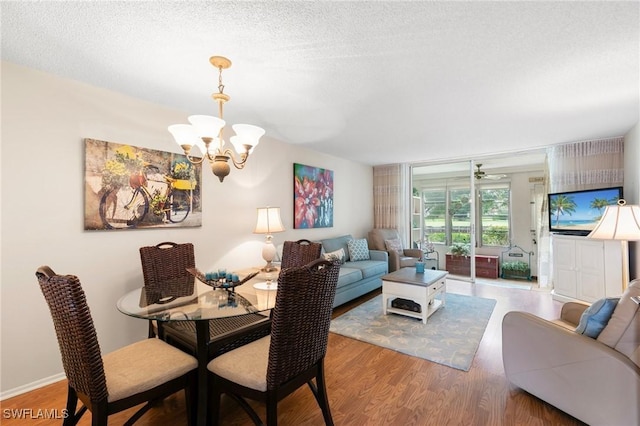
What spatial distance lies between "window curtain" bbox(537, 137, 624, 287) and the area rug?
150cm

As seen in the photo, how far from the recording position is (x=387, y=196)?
6270mm

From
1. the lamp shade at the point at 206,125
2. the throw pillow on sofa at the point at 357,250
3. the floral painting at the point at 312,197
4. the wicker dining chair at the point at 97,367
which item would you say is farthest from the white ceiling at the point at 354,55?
the throw pillow on sofa at the point at 357,250

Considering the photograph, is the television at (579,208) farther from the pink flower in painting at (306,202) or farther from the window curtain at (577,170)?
the pink flower in painting at (306,202)

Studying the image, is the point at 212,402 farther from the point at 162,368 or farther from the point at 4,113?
the point at 4,113

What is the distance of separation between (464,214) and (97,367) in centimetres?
667

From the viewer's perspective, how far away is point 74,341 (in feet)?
4.24

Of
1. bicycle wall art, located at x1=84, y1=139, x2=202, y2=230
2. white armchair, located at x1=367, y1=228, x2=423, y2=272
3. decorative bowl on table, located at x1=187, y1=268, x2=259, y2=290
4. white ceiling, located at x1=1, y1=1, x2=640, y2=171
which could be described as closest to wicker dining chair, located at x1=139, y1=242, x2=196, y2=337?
decorative bowl on table, located at x1=187, y1=268, x2=259, y2=290

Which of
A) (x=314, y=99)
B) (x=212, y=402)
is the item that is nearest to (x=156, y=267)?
(x=212, y=402)

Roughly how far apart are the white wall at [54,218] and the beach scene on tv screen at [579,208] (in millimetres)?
5048

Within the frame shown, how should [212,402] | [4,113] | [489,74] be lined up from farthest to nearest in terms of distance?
[489,74] → [4,113] → [212,402]

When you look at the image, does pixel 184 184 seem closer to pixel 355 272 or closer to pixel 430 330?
pixel 355 272

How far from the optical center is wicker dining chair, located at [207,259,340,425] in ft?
4.55

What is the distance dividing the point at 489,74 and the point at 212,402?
9.58 feet

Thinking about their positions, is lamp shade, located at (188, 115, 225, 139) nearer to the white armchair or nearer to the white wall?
the white wall
